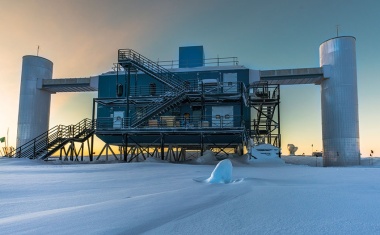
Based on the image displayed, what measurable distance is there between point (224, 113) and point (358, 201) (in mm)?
22268

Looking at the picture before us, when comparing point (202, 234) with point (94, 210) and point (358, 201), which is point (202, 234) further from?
point (358, 201)

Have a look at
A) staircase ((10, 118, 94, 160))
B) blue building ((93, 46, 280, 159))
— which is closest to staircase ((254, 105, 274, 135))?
blue building ((93, 46, 280, 159))

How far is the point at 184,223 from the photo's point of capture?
324cm

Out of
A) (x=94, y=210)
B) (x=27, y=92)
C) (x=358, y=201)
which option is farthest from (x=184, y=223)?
(x=27, y=92)

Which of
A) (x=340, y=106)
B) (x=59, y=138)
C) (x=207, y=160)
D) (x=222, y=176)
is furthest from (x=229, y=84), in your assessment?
(x=222, y=176)

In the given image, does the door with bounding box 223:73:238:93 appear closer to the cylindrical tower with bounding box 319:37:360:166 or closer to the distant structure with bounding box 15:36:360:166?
the distant structure with bounding box 15:36:360:166

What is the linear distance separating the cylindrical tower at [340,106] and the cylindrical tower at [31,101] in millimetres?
27825

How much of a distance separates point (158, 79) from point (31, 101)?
49.0 feet

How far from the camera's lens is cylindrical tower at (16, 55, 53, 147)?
102ft

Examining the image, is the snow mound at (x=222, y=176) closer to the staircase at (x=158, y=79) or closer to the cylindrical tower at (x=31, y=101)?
the staircase at (x=158, y=79)

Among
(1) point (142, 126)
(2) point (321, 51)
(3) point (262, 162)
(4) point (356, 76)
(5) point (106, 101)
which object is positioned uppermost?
(2) point (321, 51)

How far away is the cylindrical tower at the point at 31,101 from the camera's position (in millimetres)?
31125

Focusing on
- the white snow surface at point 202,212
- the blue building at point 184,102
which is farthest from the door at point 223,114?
the white snow surface at point 202,212

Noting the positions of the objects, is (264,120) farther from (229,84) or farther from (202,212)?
(202,212)
